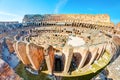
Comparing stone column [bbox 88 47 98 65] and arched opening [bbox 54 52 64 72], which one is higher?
stone column [bbox 88 47 98 65]

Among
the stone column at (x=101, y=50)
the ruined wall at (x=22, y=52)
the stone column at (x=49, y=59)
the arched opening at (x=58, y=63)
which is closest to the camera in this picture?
the stone column at (x=49, y=59)

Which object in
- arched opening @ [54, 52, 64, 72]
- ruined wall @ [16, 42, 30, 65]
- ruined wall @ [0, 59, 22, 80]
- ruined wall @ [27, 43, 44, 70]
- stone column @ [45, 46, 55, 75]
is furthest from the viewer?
arched opening @ [54, 52, 64, 72]

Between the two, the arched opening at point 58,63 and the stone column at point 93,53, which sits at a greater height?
the stone column at point 93,53

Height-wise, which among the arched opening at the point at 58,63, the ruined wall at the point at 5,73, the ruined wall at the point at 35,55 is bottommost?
the arched opening at the point at 58,63

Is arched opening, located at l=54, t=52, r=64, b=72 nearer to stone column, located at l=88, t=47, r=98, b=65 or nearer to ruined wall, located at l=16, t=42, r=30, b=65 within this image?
ruined wall, located at l=16, t=42, r=30, b=65

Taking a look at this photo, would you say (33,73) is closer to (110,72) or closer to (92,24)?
(110,72)

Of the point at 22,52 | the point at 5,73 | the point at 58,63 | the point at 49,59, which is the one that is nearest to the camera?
the point at 5,73

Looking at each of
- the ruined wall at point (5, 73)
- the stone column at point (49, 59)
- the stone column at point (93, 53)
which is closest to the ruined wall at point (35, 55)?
the stone column at point (49, 59)

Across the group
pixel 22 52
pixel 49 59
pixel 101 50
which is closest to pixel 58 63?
pixel 49 59

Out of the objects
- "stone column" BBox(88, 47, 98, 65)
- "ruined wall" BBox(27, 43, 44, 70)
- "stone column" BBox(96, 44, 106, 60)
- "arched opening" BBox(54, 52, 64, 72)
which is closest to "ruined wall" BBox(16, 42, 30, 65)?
"ruined wall" BBox(27, 43, 44, 70)

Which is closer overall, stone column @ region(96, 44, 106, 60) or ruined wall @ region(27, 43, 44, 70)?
ruined wall @ region(27, 43, 44, 70)

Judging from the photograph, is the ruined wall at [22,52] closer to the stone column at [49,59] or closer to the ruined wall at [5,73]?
the stone column at [49,59]

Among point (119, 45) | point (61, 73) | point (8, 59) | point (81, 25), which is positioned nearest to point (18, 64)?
point (8, 59)

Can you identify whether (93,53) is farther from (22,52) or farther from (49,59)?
(22,52)
